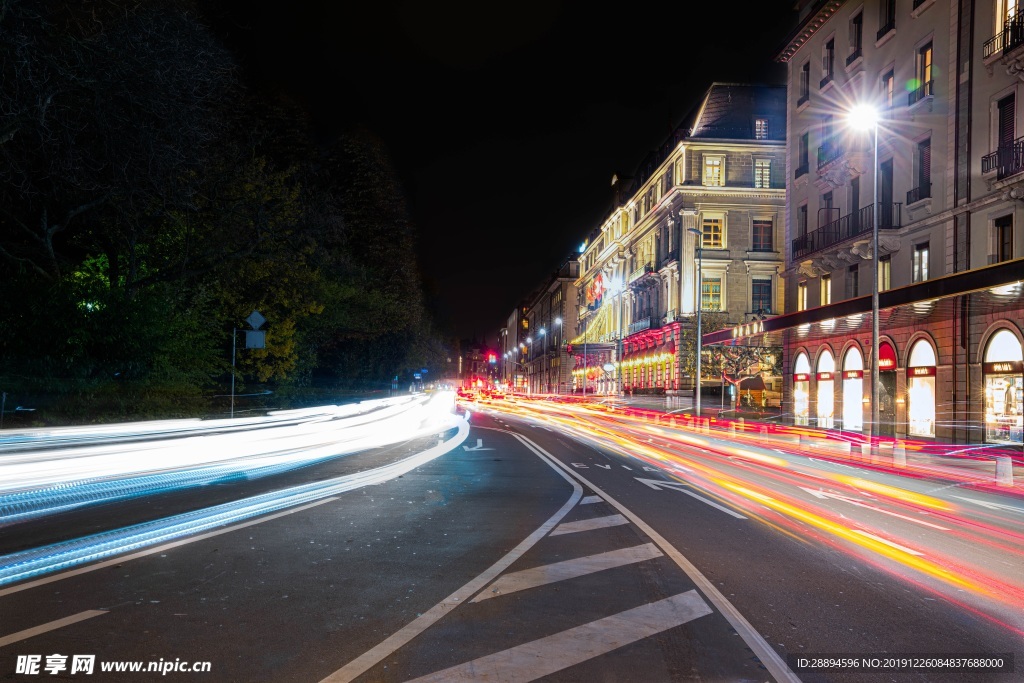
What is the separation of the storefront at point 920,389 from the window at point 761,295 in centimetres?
2979

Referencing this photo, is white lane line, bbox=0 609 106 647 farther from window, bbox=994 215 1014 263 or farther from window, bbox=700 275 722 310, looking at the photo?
window, bbox=700 275 722 310

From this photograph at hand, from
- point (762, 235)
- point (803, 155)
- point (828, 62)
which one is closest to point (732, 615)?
point (828, 62)

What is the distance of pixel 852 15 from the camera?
35812mm

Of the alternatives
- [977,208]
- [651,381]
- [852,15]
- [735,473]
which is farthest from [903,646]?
[651,381]

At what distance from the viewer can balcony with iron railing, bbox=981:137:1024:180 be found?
24.1 meters

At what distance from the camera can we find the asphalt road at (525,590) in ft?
17.0

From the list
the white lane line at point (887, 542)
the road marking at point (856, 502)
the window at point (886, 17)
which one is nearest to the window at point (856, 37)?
the window at point (886, 17)

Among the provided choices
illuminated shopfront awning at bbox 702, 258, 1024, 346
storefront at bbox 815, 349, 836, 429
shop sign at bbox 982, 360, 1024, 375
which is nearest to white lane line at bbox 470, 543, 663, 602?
illuminated shopfront awning at bbox 702, 258, 1024, 346

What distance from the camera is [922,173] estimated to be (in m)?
30.5

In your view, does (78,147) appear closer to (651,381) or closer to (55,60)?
(55,60)

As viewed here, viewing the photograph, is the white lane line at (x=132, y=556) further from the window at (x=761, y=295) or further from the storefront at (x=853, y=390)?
the window at (x=761, y=295)

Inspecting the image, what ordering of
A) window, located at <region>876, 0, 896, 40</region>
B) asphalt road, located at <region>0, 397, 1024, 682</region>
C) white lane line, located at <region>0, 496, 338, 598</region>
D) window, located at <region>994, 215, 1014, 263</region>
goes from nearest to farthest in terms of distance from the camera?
asphalt road, located at <region>0, 397, 1024, 682</region>, white lane line, located at <region>0, 496, 338, 598</region>, window, located at <region>994, 215, 1014, 263</region>, window, located at <region>876, 0, 896, 40</region>

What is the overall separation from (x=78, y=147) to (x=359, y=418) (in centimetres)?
1340

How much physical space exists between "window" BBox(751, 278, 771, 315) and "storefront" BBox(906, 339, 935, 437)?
2979cm
